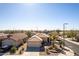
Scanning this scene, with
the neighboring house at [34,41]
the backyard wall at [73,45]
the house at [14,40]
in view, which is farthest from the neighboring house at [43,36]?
the backyard wall at [73,45]

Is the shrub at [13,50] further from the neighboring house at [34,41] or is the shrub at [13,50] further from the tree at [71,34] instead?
the tree at [71,34]

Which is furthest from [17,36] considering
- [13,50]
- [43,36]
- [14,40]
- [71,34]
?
[71,34]

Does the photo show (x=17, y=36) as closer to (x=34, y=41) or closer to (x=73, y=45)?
(x=34, y=41)

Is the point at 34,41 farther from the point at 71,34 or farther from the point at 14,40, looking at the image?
the point at 71,34

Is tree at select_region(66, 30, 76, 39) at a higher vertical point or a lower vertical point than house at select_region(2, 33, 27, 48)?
higher

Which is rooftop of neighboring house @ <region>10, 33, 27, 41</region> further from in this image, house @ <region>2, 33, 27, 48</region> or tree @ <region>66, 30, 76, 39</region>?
tree @ <region>66, 30, 76, 39</region>

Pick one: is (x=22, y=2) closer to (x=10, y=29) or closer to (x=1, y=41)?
(x=10, y=29)

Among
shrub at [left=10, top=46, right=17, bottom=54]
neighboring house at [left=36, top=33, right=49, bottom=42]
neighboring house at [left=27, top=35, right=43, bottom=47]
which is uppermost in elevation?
neighboring house at [left=36, top=33, right=49, bottom=42]

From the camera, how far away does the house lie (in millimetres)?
3791

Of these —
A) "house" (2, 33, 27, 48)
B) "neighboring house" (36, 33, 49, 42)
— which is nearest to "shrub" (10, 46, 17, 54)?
"house" (2, 33, 27, 48)

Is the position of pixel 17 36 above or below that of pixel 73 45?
above

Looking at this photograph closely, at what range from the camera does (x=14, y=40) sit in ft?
12.6

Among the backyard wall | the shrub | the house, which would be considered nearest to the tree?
the backyard wall

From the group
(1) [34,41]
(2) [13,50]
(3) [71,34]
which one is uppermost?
(3) [71,34]
